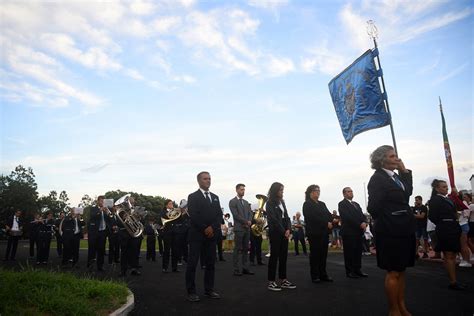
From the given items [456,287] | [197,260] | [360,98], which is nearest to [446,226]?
[456,287]

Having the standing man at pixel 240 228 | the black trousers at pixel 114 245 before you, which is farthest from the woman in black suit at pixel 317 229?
the black trousers at pixel 114 245

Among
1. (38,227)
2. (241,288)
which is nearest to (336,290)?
(241,288)

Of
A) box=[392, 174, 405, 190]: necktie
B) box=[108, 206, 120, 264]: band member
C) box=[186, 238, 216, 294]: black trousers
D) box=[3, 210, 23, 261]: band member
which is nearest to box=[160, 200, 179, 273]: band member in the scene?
box=[108, 206, 120, 264]: band member

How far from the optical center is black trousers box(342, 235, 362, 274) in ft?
28.4

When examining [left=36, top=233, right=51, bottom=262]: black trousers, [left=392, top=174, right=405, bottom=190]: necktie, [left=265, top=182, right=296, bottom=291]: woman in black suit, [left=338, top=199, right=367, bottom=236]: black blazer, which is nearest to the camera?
[left=392, top=174, right=405, bottom=190]: necktie

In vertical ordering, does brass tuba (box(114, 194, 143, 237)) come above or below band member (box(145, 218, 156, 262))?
above

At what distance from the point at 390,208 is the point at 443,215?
3.10 metres

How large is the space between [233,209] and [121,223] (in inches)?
128

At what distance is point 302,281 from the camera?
8141 mm

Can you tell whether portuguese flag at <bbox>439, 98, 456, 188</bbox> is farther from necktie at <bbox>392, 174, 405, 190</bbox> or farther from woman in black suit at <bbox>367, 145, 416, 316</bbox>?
woman in black suit at <bbox>367, 145, 416, 316</bbox>

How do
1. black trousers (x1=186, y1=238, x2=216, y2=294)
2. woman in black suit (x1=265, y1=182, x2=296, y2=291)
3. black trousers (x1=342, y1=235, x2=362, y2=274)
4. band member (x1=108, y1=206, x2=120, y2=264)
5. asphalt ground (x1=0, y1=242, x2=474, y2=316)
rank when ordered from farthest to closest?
1. band member (x1=108, y1=206, x2=120, y2=264)
2. black trousers (x1=342, y1=235, x2=362, y2=274)
3. woman in black suit (x1=265, y1=182, x2=296, y2=291)
4. black trousers (x1=186, y1=238, x2=216, y2=294)
5. asphalt ground (x1=0, y1=242, x2=474, y2=316)

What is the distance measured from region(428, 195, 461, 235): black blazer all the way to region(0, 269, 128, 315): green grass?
19.5ft

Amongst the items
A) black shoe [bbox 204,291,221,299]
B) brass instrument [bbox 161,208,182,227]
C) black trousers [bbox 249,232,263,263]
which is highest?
brass instrument [bbox 161,208,182,227]

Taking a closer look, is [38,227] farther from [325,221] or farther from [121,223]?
[325,221]
